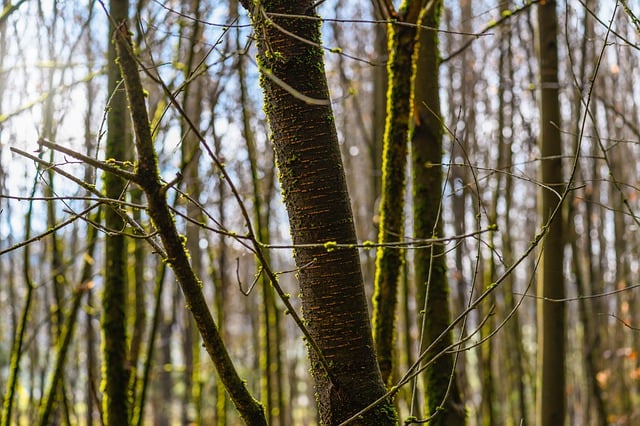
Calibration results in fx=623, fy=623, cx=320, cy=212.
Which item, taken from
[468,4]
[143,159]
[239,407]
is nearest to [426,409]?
[239,407]

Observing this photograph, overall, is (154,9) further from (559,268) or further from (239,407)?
(239,407)

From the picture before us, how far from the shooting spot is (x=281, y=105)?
1598 mm

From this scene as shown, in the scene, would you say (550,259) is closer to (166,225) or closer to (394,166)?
(394,166)

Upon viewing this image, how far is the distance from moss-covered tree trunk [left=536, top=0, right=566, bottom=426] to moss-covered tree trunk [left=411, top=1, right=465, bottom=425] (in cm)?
92

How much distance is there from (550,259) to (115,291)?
2174mm

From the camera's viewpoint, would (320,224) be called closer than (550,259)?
Yes

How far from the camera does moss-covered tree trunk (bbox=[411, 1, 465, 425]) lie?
2.44m

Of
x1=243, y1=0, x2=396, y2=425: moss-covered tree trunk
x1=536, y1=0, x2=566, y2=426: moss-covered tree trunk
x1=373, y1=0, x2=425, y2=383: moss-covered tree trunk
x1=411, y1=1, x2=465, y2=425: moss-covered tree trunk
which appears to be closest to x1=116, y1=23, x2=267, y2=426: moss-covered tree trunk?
x1=243, y1=0, x2=396, y2=425: moss-covered tree trunk

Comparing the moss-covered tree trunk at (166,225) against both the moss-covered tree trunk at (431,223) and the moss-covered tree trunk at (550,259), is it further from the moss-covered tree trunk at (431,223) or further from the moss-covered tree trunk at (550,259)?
the moss-covered tree trunk at (550,259)

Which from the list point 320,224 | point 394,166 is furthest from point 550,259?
point 320,224

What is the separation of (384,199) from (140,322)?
186 cm

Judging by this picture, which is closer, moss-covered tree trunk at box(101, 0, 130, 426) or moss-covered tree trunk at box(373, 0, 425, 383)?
moss-covered tree trunk at box(373, 0, 425, 383)

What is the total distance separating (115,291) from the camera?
2.67 metres

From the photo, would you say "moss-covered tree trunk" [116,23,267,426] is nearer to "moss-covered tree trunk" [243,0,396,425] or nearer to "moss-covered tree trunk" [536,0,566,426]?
"moss-covered tree trunk" [243,0,396,425]
